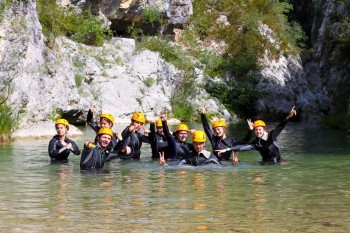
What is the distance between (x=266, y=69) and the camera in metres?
46.1

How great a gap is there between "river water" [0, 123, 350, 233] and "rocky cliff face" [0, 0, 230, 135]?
6.65m

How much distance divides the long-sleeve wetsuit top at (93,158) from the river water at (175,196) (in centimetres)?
19

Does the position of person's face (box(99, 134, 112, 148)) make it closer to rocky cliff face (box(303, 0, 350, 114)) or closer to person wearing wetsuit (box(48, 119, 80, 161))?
person wearing wetsuit (box(48, 119, 80, 161))

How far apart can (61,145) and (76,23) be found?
78.7ft

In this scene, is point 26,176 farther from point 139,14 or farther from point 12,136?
point 139,14

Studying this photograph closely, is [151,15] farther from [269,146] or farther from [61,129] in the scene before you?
[269,146]

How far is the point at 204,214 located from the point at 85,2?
34.2m

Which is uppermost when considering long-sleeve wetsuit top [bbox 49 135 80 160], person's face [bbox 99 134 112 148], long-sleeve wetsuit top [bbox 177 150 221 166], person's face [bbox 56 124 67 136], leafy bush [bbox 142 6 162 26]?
leafy bush [bbox 142 6 162 26]

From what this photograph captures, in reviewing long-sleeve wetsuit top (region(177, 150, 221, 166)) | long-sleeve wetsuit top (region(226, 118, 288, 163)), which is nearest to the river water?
long-sleeve wetsuit top (region(177, 150, 221, 166))

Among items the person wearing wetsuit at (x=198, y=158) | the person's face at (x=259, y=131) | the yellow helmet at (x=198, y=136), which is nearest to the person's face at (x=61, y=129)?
the person wearing wetsuit at (x=198, y=158)

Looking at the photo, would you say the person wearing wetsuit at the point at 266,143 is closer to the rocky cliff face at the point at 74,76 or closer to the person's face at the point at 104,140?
the person's face at the point at 104,140

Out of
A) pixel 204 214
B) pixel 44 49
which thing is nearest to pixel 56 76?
pixel 44 49

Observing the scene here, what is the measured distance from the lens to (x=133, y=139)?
17219 mm

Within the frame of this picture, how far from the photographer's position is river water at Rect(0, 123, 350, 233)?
8.46 m
